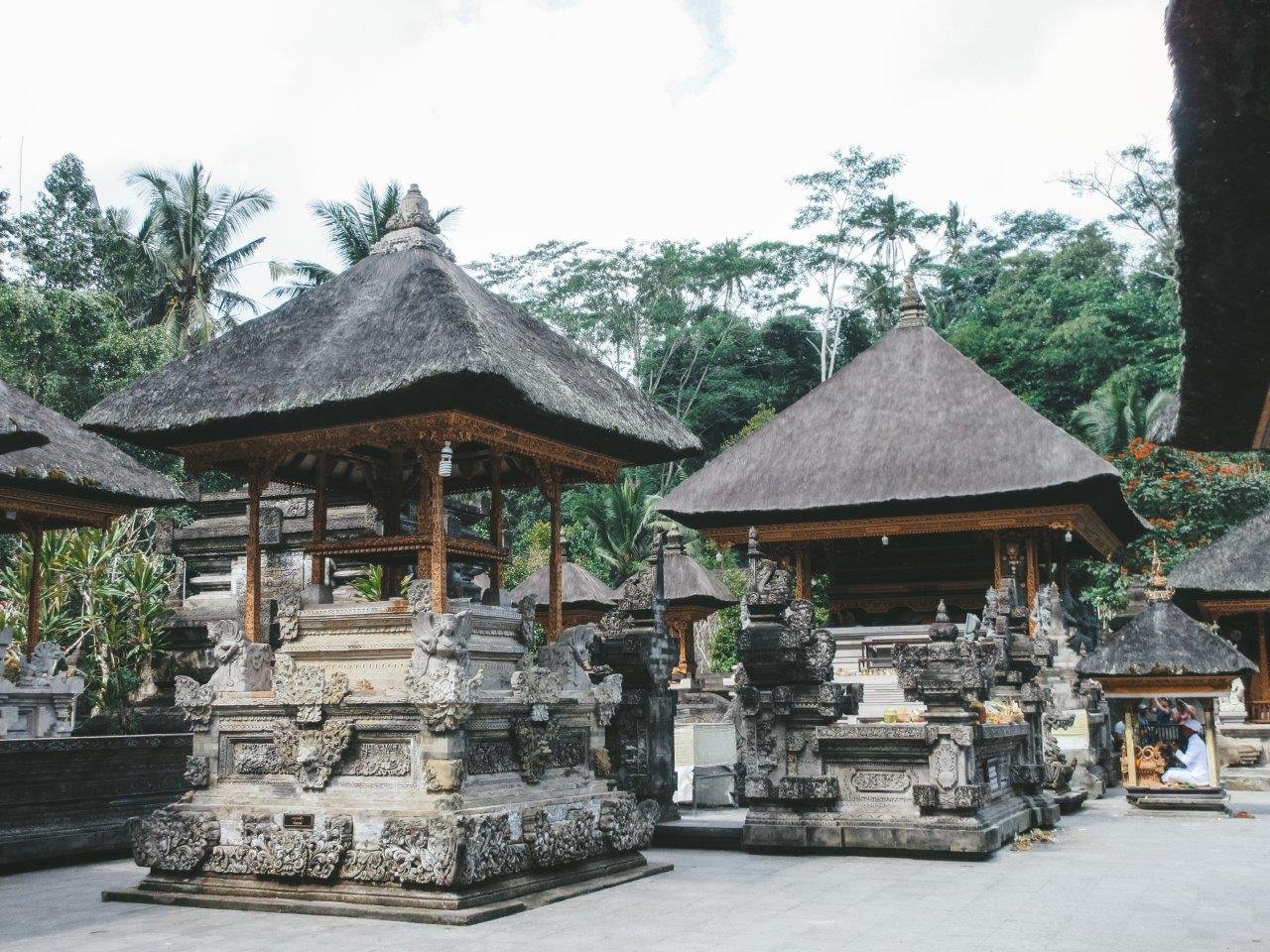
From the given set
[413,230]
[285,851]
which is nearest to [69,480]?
[413,230]

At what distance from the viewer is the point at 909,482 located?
733 inches

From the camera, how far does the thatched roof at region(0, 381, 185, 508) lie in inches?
522

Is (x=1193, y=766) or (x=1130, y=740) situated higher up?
(x=1130, y=740)

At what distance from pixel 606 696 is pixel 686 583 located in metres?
17.2

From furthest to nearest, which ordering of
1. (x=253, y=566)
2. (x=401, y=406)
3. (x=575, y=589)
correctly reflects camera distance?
(x=575, y=589) → (x=253, y=566) → (x=401, y=406)

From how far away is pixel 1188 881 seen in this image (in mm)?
9250

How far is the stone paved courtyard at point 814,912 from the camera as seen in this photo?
7.29m

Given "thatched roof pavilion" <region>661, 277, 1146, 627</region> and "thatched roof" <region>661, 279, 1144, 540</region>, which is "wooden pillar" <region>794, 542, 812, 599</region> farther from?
"thatched roof" <region>661, 279, 1144, 540</region>

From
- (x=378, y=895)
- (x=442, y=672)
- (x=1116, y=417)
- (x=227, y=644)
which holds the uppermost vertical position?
(x=1116, y=417)

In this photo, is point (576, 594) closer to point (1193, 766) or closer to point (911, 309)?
point (911, 309)

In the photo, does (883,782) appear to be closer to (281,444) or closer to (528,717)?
(528,717)

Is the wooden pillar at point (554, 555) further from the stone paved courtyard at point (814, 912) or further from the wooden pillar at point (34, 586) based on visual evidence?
the wooden pillar at point (34, 586)

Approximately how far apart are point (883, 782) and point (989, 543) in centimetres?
1076

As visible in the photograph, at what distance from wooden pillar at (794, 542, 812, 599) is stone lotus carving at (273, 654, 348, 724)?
463 inches
